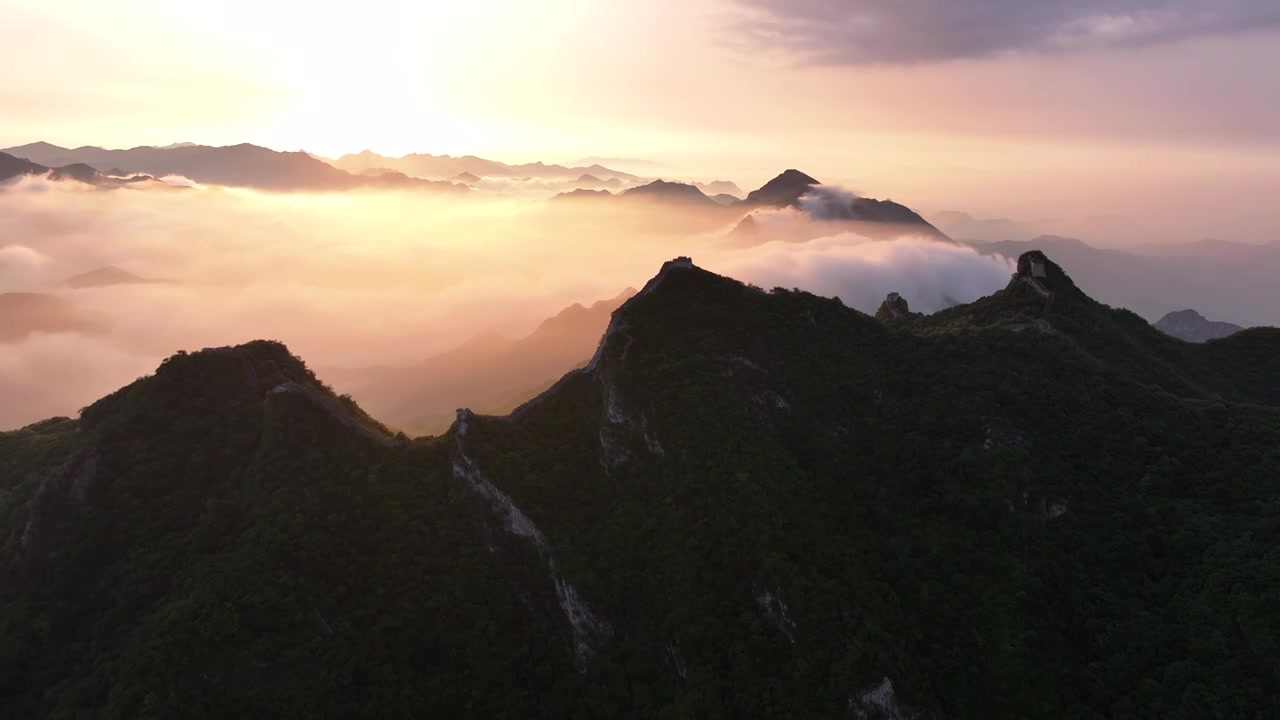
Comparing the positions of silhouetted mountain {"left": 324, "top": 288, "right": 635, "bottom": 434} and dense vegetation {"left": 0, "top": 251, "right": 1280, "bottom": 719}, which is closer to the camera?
dense vegetation {"left": 0, "top": 251, "right": 1280, "bottom": 719}

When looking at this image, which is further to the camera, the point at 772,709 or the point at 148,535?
the point at 148,535

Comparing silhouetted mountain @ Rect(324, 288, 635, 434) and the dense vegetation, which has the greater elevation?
the dense vegetation

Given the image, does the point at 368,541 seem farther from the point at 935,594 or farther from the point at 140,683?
the point at 935,594

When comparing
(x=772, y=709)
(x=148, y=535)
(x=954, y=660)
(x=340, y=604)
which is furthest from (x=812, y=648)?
(x=148, y=535)

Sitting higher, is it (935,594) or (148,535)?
(935,594)
